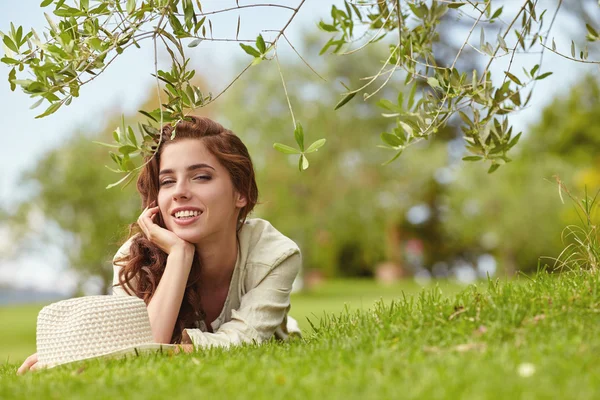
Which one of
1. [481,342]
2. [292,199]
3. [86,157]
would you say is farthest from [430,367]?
[292,199]

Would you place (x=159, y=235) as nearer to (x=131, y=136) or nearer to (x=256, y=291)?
(x=256, y=291)

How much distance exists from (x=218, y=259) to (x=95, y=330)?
1134mm

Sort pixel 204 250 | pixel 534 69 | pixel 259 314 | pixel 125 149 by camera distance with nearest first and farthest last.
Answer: pixel 125 149
pixel 534 69
pixel 259 314
pixel 204 250

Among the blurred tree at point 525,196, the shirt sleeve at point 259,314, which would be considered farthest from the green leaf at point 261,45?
the blurred tree at point 525,196

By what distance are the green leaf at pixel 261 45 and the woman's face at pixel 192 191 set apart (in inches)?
40.9

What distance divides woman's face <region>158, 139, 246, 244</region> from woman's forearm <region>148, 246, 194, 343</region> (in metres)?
0.18

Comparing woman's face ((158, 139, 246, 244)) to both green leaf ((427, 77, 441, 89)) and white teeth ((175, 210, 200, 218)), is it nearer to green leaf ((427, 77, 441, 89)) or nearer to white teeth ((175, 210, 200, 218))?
white teeth ((175, 210, 200, 218))

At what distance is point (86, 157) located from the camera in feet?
49.2

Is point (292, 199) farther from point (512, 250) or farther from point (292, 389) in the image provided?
point (292, 389)

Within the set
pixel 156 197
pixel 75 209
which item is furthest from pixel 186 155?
pixel 75 209

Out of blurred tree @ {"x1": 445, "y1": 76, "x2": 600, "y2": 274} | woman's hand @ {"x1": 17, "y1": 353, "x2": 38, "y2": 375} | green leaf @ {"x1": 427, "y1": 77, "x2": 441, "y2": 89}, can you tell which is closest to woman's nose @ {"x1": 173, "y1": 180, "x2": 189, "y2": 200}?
woman's hand @ {"x1": 17, "y1": 353, "x2": 38, "y2": 375}

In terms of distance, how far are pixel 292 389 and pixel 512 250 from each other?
100 feet

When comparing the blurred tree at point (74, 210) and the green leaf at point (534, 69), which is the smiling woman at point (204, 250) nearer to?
the green leaf at point (534, 69)

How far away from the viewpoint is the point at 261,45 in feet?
12.0
